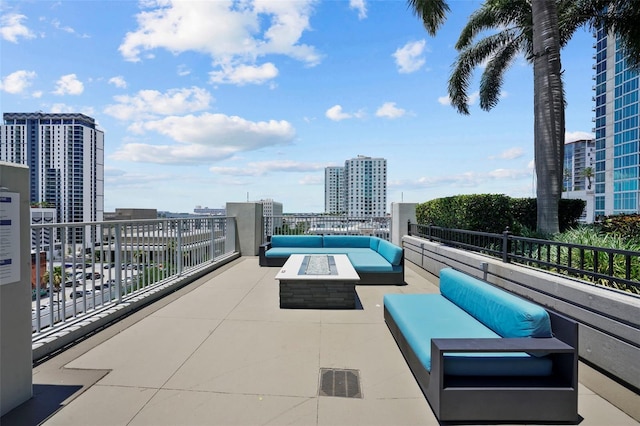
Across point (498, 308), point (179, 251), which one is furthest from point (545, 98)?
point (179, 251)

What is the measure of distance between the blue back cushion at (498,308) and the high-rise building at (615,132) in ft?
167

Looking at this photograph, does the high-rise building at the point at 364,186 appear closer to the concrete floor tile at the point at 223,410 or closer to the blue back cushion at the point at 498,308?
the blue back cushion at the point at 498,308

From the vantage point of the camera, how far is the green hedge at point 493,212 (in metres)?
7.87

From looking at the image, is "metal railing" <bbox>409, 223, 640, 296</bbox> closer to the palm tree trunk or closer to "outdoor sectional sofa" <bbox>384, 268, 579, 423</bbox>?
"outdoor sectional sofa" <bbox>384, 268, 579, 423</bbox>

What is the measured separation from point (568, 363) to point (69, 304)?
5304 mm

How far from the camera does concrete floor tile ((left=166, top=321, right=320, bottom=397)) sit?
2959 mm

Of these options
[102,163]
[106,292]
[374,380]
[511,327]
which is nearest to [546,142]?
[511,327]

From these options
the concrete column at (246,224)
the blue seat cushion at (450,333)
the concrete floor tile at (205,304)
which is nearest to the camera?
the blue seat cushion at (450,333)

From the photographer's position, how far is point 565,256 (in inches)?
196

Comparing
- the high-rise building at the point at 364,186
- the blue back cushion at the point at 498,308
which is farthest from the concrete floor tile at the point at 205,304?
the high-rise building at the point at 364,186

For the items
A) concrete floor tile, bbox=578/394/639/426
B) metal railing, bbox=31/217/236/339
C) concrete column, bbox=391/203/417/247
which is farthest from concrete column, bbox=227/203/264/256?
concrete floor tile, bbox=578/394/639/426

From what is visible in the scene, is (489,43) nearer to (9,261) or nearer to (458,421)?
(458,421)

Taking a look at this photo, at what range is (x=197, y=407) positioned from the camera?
263 centimetres

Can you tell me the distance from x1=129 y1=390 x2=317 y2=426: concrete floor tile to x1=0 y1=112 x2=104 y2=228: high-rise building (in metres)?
41.8
